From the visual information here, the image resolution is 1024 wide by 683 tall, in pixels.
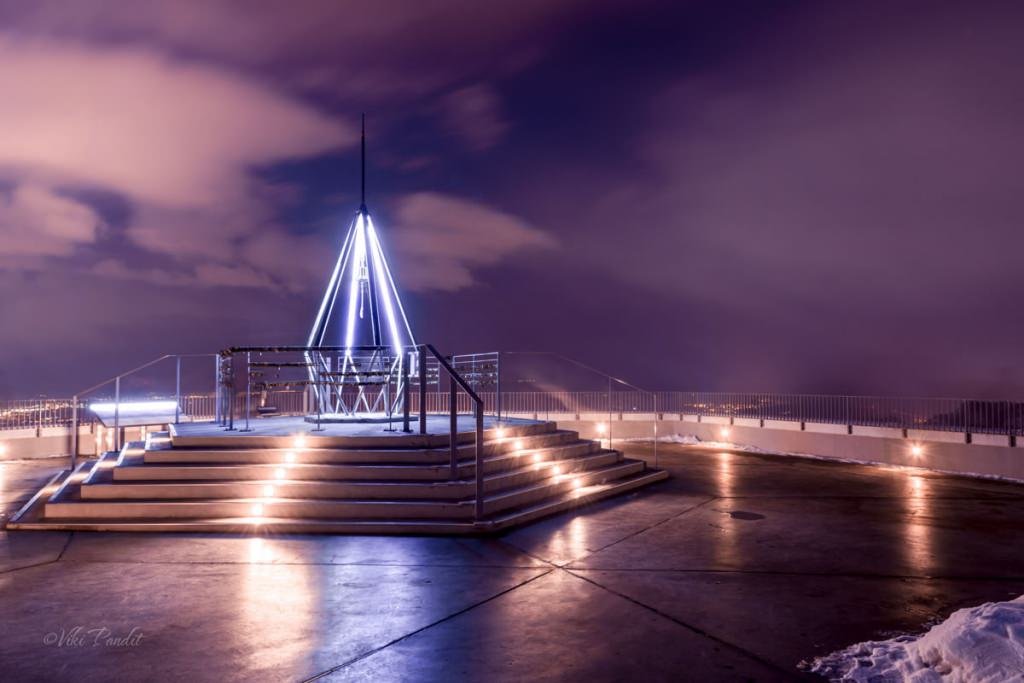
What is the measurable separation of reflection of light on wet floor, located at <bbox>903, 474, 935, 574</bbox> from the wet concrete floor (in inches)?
2.1

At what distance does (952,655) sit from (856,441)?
11121mm

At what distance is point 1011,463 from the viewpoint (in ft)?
35.4

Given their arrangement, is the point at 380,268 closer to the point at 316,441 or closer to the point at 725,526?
the point at 316,441

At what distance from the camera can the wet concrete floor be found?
12.1ft

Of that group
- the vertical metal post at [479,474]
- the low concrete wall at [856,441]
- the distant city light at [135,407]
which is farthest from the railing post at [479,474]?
the distant city light at [135,407]

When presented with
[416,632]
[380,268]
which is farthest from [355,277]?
[416,632]

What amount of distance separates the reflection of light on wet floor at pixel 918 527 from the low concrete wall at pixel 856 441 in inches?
68.2

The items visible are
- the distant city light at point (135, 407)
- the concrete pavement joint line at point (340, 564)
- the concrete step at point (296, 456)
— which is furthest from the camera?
the distant city light at point (135, 407)

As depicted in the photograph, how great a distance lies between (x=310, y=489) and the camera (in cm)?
739

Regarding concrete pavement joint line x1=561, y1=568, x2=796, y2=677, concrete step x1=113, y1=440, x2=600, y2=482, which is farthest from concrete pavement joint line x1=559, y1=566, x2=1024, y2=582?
concrete step x1=113, y1=440, x2=600, y2=482

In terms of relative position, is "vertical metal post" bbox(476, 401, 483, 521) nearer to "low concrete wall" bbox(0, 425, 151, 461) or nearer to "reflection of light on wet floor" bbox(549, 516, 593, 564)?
"reflection of light on wet floor" bbox(549, 516, 593, 564)

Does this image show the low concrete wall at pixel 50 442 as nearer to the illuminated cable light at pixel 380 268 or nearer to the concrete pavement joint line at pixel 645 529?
the illuminated cable light at pixel 380 268

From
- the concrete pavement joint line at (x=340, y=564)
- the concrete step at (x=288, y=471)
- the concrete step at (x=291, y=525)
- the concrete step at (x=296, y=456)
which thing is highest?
the concrete step at (x=296, y=456)

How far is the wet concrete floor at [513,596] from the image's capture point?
145 inches
